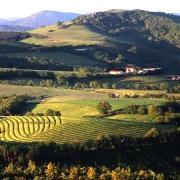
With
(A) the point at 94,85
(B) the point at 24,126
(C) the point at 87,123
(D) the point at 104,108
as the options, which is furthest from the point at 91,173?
(A) the point at 94,85

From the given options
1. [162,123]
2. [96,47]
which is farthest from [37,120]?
[96,47]

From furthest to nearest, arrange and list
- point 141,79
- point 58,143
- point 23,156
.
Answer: point 141,79 → point 58,143 → point 23,156

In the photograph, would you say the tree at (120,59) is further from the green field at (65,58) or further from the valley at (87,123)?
the valley at (87,123)

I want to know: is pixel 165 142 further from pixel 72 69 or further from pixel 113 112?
pixel 72 69

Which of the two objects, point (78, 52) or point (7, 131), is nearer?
point (7, 131)

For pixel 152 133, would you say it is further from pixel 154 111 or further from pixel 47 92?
pixel 47 92

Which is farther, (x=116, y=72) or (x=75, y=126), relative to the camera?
(x=116, y=72)

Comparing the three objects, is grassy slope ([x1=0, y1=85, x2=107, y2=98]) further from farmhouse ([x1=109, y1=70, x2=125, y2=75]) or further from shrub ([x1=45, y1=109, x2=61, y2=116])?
farmhouse ([x1=109, y1=70, x2=125, y2=75])

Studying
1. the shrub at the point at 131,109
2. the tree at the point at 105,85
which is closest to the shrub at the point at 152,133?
the shrub at the point at 131,109
